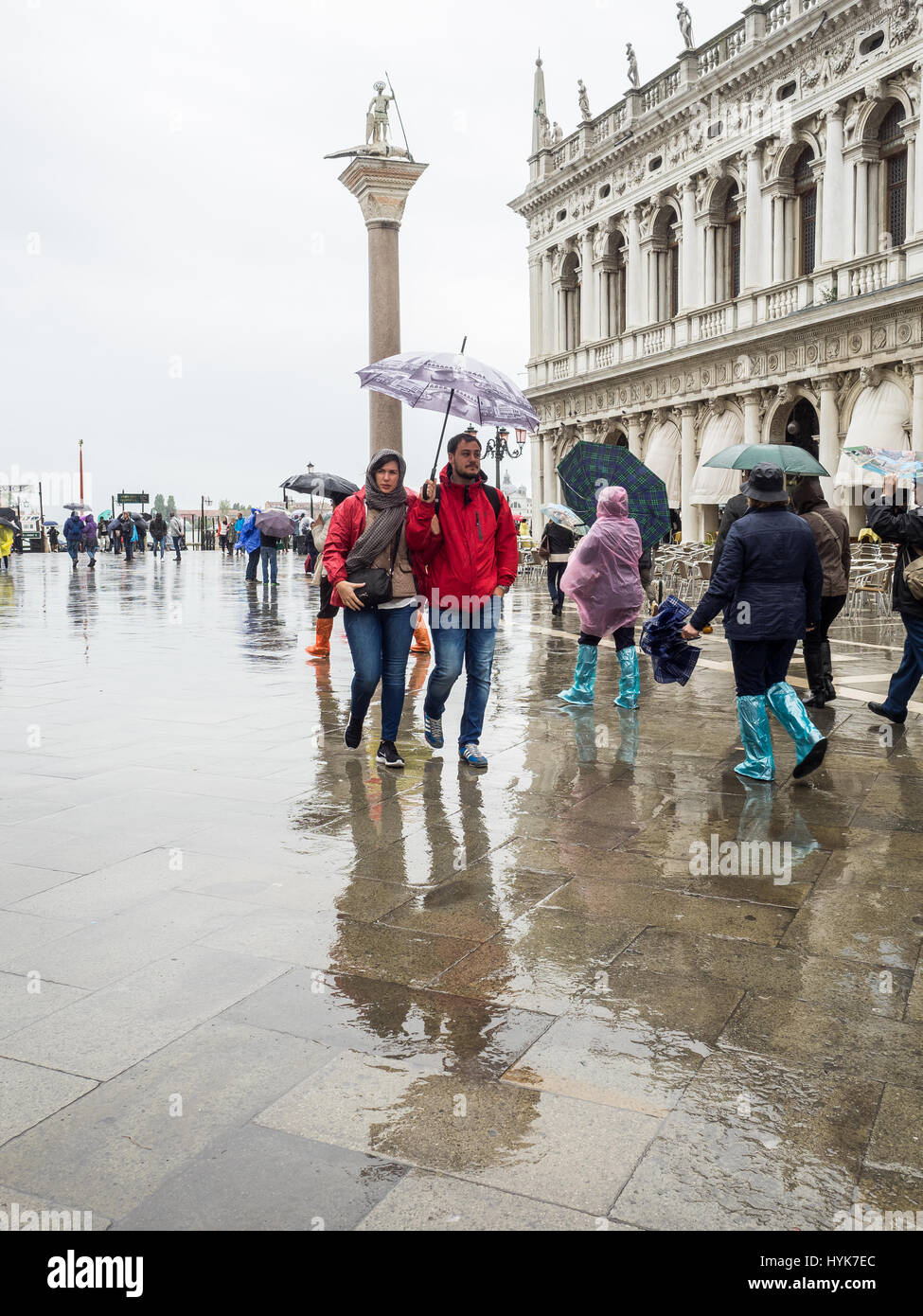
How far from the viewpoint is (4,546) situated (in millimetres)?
29031

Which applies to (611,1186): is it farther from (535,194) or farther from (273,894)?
(535,194)

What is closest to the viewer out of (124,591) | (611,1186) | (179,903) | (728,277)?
(611,1186)

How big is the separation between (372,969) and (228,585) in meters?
21.7

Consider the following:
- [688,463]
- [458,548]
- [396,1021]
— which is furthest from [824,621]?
[688,463]

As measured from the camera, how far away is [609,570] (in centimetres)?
819

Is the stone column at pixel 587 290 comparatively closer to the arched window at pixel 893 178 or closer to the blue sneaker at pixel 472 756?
the arched window at pixel 893 178

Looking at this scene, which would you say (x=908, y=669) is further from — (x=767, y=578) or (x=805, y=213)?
(x=805, y=213)

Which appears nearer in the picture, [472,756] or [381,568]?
[381,568]

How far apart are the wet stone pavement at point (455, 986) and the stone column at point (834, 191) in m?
20.1

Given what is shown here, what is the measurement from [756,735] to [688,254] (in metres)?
26.0

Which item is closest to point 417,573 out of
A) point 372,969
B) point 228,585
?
point 372,969

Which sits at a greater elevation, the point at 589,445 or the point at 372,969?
the point at 589,445

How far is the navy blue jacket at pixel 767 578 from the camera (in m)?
6.05
